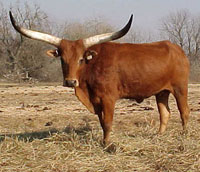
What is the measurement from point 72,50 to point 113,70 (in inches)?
40.2

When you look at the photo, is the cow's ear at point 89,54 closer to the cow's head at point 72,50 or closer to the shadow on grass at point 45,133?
Answer: the cow's head at point 72,50

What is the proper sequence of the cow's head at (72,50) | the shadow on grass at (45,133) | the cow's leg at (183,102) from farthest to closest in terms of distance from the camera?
the cow's leg at (183,102) < the shadow on grass at (45,133) < the cow's head at (72,50)

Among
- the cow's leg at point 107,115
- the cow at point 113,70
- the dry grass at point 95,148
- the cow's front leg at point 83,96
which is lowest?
the dry grass at point 95,148

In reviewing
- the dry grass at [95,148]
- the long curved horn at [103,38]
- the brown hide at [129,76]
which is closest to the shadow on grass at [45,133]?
the dry grass at [95,148]

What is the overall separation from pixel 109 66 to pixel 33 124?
3.27 meters

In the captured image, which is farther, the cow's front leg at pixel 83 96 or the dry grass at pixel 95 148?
the cow's front leg at pixel 83 96

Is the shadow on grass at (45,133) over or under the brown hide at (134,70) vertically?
under

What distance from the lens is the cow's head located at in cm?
591

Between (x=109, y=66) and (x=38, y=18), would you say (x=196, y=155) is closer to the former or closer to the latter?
(x=109, y=66)

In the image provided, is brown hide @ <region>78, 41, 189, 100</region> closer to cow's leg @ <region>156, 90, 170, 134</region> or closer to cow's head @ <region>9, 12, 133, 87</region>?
cow's head @ <region>9, 12, 133, 87</region>

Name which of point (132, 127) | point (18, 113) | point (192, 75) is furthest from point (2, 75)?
point (132, 127)

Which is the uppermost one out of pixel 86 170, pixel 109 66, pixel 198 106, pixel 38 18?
→ pixel 38 18

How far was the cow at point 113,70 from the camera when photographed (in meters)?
6.14

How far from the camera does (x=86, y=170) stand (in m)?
5.02
